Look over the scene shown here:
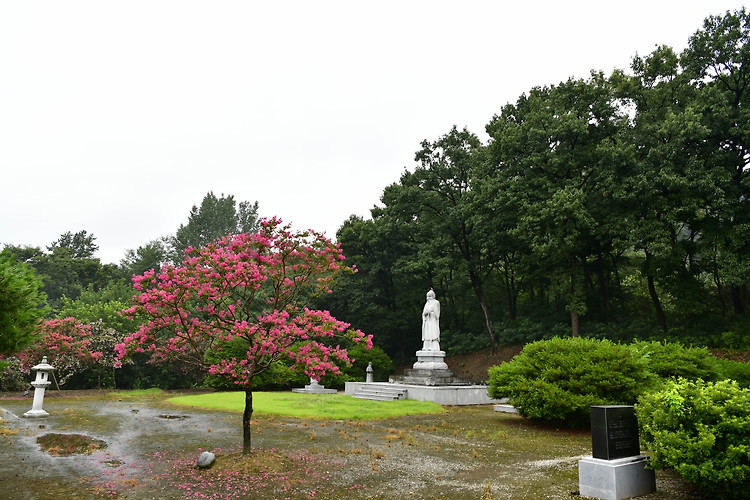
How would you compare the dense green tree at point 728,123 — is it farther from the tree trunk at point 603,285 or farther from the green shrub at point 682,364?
the green shrub at point 682,364

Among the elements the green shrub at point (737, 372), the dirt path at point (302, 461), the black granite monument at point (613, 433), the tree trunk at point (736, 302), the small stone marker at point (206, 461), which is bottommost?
the dirt path at point (302, 461)

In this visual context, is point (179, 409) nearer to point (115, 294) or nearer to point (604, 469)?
point (604, 469)

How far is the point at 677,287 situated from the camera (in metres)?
22.3

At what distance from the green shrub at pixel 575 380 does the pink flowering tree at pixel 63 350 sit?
68.4ft

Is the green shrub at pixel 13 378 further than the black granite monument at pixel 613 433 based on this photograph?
Yes

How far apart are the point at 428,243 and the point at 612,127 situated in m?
12.9

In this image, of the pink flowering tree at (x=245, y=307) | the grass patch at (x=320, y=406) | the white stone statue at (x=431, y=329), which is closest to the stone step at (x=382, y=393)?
the grass patch at (x=320, y=406)

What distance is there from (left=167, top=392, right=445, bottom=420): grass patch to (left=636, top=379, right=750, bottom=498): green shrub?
9.75 m

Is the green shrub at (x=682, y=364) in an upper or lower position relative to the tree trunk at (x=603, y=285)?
lower

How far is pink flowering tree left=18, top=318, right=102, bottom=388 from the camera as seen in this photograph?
875 inches

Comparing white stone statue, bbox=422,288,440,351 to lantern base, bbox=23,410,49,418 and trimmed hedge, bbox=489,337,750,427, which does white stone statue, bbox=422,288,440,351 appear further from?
lantern base, bbox=23,410,49,418

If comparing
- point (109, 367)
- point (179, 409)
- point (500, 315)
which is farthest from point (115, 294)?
point (500, 315)

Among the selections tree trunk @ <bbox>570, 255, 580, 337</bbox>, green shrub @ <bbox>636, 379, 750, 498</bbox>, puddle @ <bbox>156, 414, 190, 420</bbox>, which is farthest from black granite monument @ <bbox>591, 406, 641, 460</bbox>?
tree trunk @ <bbox>570, 255, 580, 337</bbox>

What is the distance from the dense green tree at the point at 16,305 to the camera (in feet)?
20.9
